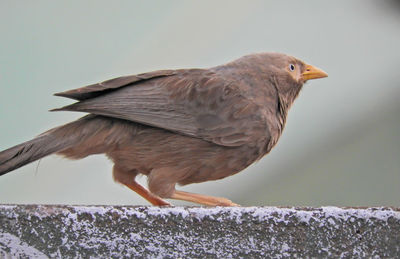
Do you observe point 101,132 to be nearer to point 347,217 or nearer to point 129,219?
point 129,219

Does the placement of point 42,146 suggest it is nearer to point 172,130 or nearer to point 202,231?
point 172,130

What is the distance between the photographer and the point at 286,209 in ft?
6.54

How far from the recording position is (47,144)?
141 inches

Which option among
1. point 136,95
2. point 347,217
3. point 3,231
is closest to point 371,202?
point 136,95

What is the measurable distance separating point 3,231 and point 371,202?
5.18 metres

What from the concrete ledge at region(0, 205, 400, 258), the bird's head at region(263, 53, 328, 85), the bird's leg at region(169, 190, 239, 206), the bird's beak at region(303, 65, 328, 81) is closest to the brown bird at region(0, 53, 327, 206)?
the bird's leg at region(169, 190, 239, 206)

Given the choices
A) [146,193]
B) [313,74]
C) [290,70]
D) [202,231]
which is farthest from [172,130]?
[202,231]

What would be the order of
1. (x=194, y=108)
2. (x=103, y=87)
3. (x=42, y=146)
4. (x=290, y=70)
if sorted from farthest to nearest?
(x=290, y=70) → (x=194, y=108) → (x=103, y=87) → (x=42, y=146)

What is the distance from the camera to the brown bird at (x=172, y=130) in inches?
146

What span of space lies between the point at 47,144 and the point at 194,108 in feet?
2.95

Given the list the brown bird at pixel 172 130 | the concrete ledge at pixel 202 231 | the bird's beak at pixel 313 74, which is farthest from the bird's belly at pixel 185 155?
the concrete ledge at pixel 202 231

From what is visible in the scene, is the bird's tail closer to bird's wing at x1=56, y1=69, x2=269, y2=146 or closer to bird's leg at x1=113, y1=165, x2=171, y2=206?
bird's wing at x1=56, y1=69, x2=269, y2=146

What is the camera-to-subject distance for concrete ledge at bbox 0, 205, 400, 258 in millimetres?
1920

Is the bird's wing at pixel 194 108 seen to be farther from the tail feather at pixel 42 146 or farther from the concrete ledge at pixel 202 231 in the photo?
the concrete ledge at pixel 202 231
